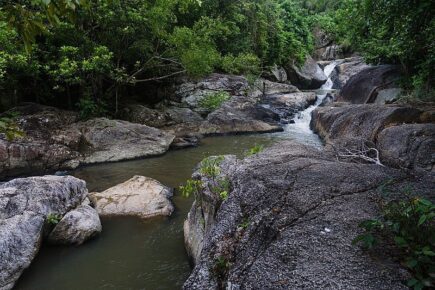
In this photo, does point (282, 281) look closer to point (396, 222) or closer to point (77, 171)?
point (396, 222)

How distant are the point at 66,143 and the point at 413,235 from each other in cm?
1125

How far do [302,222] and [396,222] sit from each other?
0.76m

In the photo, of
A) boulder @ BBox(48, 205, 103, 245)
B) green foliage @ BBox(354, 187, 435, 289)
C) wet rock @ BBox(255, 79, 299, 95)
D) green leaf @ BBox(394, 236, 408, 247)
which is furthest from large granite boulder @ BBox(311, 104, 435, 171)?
wet rock @ BBox(255, 79, 299, 95)

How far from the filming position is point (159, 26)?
1333cm

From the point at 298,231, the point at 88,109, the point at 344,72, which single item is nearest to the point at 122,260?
the point at 298,231

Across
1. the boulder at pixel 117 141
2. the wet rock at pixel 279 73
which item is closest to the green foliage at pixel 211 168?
the boulder at pixel 117 141

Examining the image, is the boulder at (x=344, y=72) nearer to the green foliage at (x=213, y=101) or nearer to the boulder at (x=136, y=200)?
the green foliage at (x=213, y=101)

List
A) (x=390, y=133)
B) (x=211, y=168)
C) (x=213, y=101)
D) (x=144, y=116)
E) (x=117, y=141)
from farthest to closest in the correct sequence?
(x=144, y=116)
(x=213, y=101)
(x=117, y=141)
(x=390, y=133)
(x=211, y=168)

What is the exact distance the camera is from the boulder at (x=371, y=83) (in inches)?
546

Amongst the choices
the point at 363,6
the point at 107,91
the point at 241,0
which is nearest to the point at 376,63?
the point at 241,0

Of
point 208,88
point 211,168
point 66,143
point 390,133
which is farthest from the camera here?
point 208,88

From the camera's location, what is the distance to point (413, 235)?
241cm

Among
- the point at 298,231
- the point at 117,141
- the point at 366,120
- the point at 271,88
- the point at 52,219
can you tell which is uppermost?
the point at 298,231

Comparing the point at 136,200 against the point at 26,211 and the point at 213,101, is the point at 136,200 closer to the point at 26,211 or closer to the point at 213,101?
the point at 26,211
